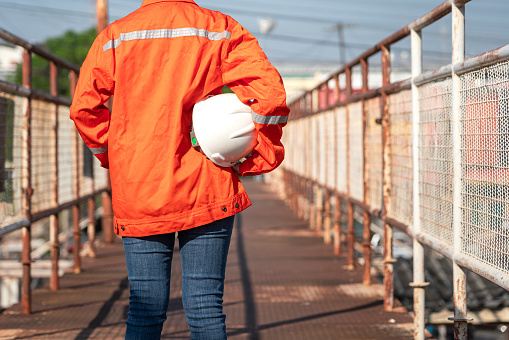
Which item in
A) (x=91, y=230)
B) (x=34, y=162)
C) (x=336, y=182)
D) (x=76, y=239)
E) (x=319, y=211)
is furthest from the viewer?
(x=319, y=211)

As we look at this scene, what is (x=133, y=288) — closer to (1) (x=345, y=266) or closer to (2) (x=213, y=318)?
(2) (x=213, y=318)

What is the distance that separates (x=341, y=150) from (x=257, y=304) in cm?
262

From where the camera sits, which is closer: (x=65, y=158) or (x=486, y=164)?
(x=486, y=164)

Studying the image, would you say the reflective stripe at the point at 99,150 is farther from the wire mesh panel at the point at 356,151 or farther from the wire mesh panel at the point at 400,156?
the wire mesh panel at the point at 356,151

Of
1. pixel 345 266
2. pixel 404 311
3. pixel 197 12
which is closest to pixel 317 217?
pixel 345 266

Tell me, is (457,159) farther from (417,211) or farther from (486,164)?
(417,211)

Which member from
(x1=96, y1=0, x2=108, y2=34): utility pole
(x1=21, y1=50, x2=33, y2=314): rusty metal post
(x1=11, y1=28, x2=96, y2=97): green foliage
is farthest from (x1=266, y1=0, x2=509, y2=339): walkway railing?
(x1=11, y1=28, x2=96, y2=97): green foliage

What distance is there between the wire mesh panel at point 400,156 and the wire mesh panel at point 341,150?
6.63 feet

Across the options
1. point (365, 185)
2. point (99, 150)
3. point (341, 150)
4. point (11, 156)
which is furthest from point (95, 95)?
point (341, 150)

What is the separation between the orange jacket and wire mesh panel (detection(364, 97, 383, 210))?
2.61 m

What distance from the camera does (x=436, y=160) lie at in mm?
3697

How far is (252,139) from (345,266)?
4.30 metres

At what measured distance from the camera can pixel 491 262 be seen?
2.88 metres

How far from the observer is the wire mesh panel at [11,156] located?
184 inches
